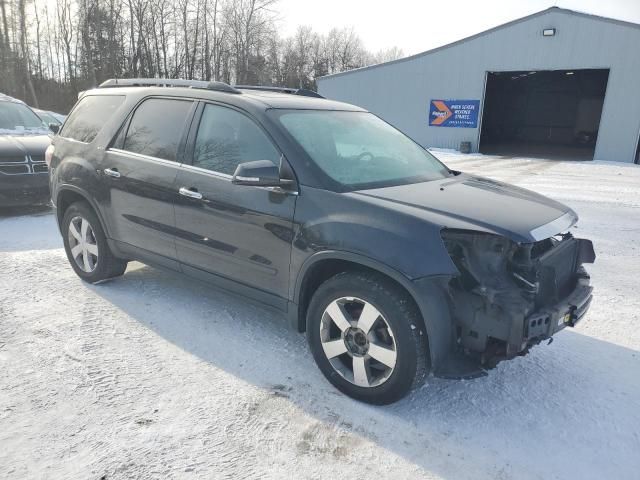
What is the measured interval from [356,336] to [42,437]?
5.83 ft

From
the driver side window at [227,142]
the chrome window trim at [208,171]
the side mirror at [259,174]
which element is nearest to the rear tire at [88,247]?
the chrome window trim at [208,171]

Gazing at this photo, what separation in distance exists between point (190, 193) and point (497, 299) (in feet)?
7.34


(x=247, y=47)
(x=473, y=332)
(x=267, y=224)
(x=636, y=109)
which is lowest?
(x=473, y=332)

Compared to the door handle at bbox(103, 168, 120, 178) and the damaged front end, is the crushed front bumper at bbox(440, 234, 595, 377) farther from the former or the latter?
the door handle at bbox(103, 168, 120, 178)

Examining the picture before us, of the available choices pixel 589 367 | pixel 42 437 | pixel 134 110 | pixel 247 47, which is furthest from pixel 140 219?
pixel 247 47

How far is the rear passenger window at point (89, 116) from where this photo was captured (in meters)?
4.41

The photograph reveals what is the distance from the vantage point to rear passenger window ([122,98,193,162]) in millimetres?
3764

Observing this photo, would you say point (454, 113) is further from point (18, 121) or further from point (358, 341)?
point (358, 341)

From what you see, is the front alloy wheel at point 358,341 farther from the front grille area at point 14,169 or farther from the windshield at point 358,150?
the front grille area at point 14,169

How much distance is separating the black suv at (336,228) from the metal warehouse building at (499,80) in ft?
61.9

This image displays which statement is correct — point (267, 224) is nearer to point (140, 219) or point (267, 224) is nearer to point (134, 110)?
point (140, 219)

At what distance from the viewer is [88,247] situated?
14.9 ft

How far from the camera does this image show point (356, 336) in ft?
9.39

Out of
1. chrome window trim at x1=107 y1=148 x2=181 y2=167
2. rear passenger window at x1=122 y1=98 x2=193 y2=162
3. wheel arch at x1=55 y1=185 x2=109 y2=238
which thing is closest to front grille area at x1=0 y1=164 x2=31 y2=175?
wheel arch at x1=55 y1=185 x2=109 y2=238
